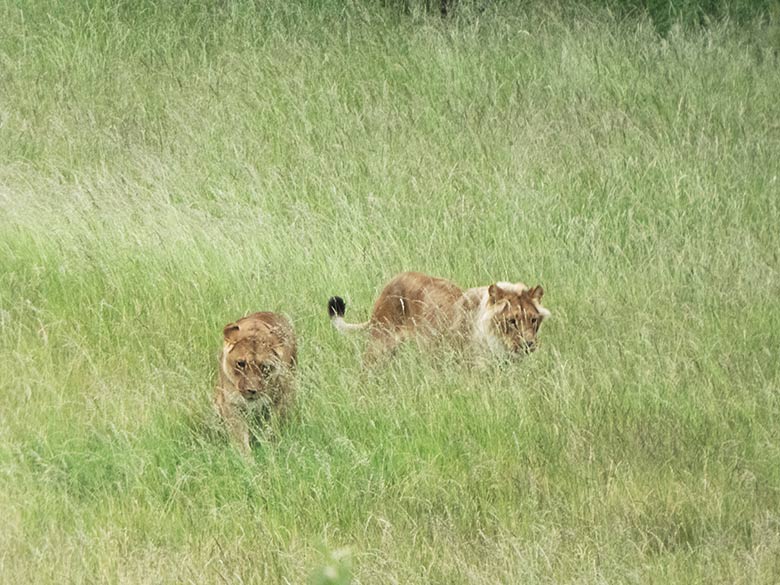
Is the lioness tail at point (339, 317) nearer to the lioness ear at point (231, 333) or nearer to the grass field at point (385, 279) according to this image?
the grass field at point (385, 279)

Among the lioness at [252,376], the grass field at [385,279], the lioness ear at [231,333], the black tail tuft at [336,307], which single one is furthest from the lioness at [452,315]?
the lioness ear at [231,333]

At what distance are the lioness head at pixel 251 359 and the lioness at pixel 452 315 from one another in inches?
29.0

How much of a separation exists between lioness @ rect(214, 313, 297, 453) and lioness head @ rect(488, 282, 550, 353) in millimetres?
898

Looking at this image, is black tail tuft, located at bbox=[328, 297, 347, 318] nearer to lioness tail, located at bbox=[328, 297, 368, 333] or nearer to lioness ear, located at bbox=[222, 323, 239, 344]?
lioness tail, located at bbox=[328, 297, 368, 333]

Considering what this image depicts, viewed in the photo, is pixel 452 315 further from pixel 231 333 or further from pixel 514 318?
pixel 231 333

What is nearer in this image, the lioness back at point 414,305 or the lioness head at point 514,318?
→ the lioness head at point 514,318

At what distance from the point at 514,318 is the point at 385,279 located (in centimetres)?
136

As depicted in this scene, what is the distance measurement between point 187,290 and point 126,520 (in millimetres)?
2183

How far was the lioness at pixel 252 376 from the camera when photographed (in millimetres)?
5344

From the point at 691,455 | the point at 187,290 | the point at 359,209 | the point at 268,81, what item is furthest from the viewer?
the point at 268,81

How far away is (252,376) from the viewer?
17.5 feet

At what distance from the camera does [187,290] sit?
680cm

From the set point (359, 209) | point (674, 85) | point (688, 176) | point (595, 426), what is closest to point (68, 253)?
point (359, 209)

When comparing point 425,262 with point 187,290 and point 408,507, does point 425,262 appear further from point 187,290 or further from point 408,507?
point 408,507
